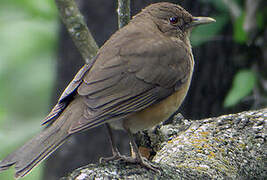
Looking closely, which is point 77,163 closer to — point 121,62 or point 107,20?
point 107,20

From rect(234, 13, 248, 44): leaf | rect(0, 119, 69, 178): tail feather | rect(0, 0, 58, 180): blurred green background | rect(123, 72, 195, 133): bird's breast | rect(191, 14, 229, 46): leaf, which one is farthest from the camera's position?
rect(0, 0, 58, 180): blurred green background

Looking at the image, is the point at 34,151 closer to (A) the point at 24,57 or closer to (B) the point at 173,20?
(B) the point at 173,20

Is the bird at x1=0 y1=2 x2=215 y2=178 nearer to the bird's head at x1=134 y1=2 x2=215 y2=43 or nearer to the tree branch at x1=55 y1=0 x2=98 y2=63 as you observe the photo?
the bird's head at x1=134 y1=2 x2=215 y2=43

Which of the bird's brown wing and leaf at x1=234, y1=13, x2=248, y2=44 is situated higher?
the bird's brown wing

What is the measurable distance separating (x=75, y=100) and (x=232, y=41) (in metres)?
3.02

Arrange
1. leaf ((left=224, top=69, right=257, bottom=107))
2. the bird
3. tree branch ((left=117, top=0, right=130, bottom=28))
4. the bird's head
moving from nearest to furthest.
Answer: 1. the bird
2. tree branch ((left=117, top=0, right=130, bottom=28))
3. the bird's head
4. leaf ((left=224, top=69, right=257, bottom=107))

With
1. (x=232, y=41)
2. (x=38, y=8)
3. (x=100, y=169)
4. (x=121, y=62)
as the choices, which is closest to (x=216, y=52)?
(x=232, y=41)

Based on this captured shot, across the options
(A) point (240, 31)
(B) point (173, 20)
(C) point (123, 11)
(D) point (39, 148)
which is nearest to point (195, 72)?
(A) point (240, 31)

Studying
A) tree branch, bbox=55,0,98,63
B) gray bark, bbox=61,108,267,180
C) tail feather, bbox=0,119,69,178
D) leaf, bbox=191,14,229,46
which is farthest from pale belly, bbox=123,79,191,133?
leaf, bbox=191,14,229,46

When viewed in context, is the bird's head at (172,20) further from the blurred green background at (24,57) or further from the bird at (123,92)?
the blurred green background at (24,57)

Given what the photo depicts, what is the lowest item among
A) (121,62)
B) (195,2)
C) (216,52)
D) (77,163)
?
(77,163)

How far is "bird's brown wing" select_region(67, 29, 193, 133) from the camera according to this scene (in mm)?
3662

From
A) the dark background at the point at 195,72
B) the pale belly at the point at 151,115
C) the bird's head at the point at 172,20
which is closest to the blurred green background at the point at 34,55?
the dark background at the point at 195,72

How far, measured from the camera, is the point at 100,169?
3.14 meters
